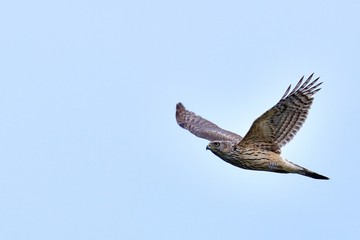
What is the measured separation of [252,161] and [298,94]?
168 cm

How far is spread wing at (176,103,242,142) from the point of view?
25297 mm

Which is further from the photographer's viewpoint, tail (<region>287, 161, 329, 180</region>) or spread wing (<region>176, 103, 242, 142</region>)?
spread wing (<region>176, 103, 242, 142</region>)

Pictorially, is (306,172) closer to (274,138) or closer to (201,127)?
(274,138)

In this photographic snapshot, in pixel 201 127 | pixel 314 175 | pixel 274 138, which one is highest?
pixel 201 127

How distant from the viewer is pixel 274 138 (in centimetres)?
2211

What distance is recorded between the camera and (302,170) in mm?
22078

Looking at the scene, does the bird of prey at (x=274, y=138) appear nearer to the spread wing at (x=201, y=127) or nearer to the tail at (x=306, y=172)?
the tail at (x=306, y=172)

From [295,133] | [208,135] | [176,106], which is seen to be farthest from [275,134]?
[176,106]

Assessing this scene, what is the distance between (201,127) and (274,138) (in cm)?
464

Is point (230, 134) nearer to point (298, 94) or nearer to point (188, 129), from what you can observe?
point (188, 129)

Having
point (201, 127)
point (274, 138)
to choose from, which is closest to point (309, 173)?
point (274, 138)

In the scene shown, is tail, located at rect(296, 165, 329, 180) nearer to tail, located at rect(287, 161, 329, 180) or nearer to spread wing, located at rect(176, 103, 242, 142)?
tail, located at rect(287, 161, 329, 180)

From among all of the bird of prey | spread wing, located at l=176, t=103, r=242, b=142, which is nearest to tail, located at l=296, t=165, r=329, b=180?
the bird of prey

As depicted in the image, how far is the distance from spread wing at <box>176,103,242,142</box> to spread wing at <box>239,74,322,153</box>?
110 inches
